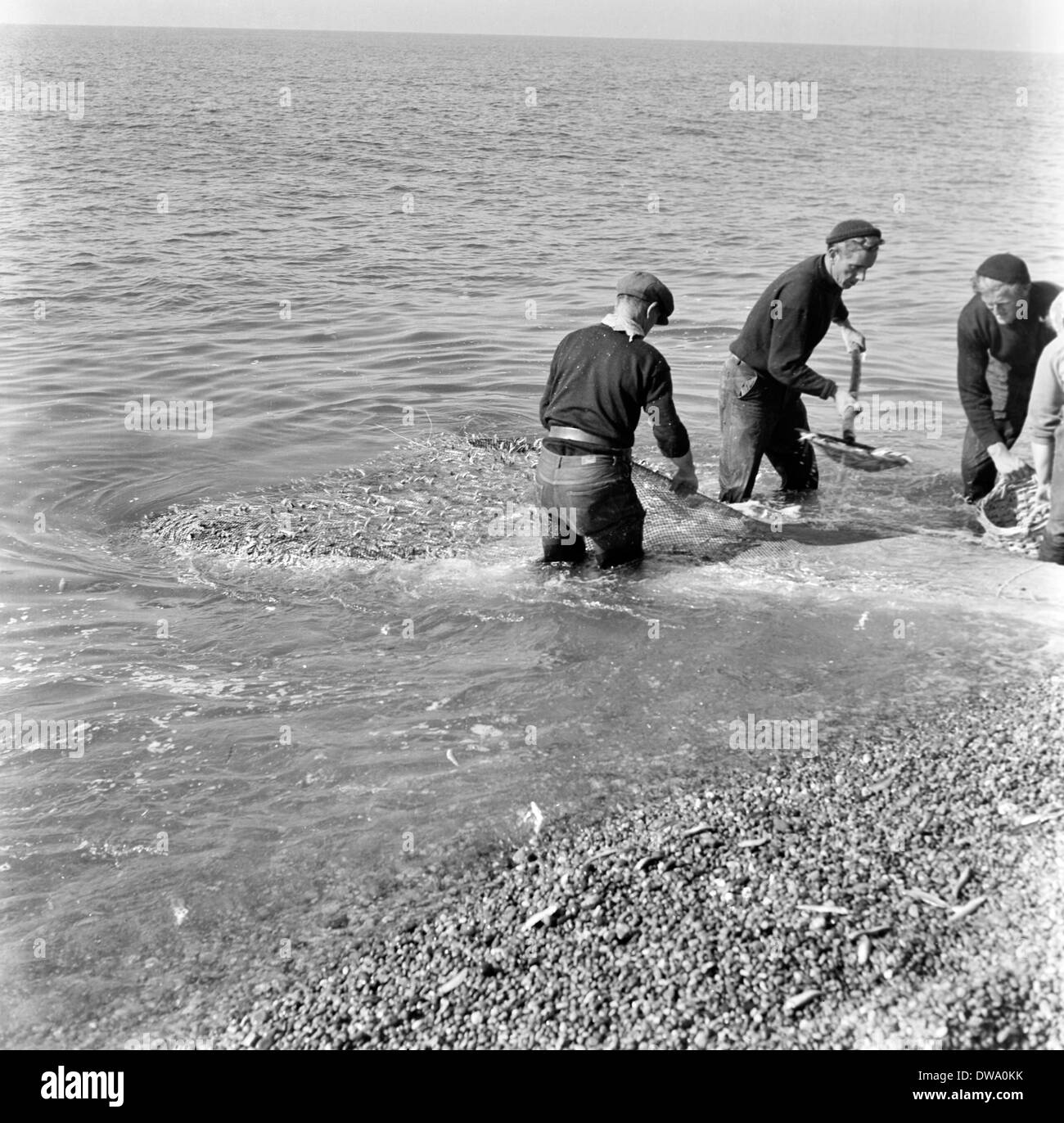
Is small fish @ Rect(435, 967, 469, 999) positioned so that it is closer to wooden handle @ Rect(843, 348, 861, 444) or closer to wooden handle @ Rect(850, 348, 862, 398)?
wooden handle @ Rect(843, 348, 861, 444)

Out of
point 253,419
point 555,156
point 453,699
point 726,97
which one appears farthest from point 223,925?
point 726,97

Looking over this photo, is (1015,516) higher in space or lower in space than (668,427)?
lower

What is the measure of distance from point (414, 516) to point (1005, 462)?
13.4 ft

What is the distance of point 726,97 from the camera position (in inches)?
2437

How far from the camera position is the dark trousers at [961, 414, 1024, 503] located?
739cm

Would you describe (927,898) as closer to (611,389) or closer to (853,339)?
(611,389)

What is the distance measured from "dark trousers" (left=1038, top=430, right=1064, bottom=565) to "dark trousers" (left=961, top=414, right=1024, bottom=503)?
134cm

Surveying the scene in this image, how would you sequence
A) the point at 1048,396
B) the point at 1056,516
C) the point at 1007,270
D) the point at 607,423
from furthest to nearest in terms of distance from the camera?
the point at 1007,270
the point at 607,423
the point at 1056,516
the point at 1048,396

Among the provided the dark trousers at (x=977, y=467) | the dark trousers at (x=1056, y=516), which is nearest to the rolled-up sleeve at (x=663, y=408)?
the dark trousers at (x=1056, y=516)

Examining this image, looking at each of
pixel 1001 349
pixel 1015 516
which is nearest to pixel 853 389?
pixel 1001 349

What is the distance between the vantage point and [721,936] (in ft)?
11.7

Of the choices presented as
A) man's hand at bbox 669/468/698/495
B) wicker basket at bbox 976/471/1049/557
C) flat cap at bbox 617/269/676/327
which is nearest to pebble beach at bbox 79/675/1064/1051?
man's hand at bbox 669/468/698/495

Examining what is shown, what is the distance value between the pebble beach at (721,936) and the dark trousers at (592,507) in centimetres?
234

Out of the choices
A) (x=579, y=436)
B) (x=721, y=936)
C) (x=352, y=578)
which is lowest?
(x=721, y=936)
